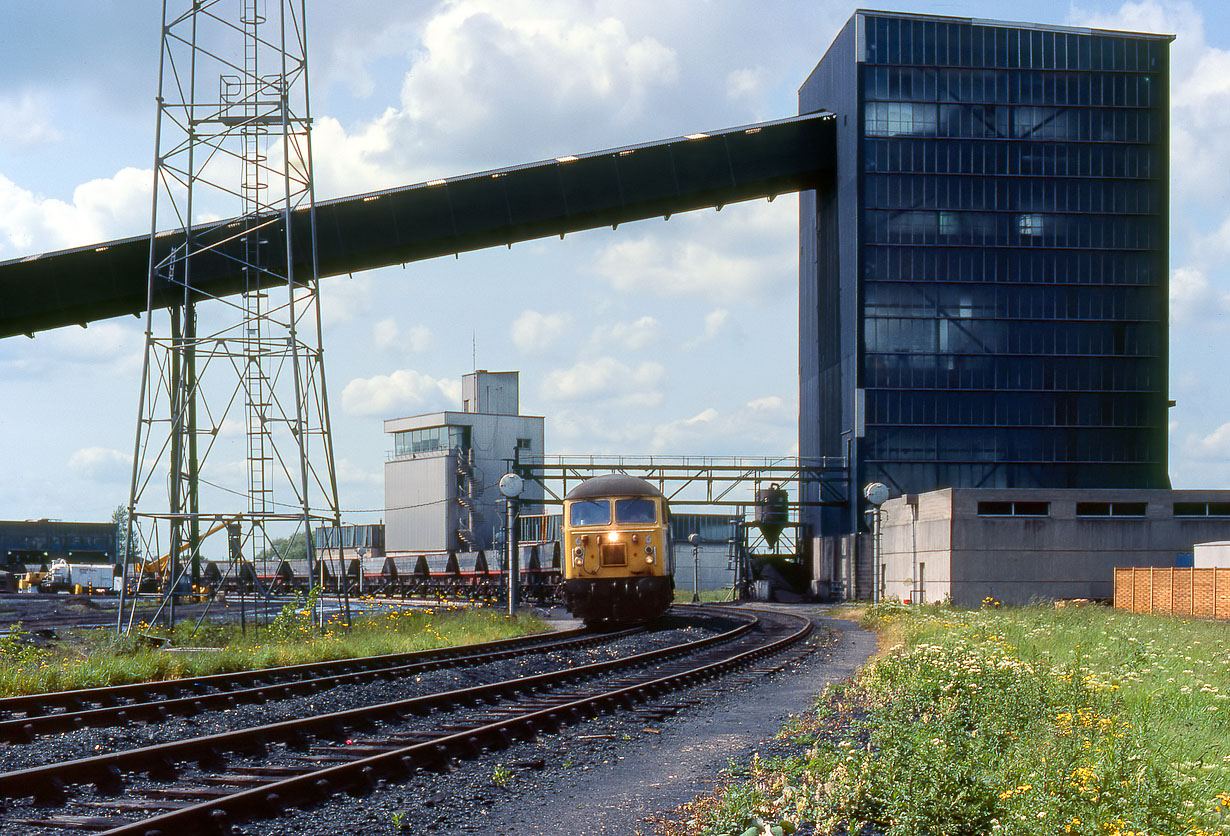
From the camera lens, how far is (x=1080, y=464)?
59.8 metres

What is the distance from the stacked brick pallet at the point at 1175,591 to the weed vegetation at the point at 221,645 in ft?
61.1

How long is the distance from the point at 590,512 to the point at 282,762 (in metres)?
18.1

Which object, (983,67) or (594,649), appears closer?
(594,649)

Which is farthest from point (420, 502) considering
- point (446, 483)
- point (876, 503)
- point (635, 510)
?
point (635, 510)

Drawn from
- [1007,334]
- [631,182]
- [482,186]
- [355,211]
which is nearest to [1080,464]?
[1007,334]

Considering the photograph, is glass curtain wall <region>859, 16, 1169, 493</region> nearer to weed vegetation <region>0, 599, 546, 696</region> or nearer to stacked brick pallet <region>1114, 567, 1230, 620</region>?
stacked brick pallet <region>1114, 567, 1230, 620</region>

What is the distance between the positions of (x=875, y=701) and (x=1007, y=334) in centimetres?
5013

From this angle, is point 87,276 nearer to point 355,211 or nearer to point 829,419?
point 355,211

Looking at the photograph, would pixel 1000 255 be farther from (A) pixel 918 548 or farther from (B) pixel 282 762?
(B) pixel 282 762

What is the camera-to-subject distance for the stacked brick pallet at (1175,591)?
1293 inches

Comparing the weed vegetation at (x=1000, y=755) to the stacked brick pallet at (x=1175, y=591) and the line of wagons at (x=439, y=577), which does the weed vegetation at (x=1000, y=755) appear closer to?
the stacked brick pallet at (x=1175, y=591)

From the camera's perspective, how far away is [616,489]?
28312 millimetres

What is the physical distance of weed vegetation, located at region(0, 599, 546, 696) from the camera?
16.1 metres

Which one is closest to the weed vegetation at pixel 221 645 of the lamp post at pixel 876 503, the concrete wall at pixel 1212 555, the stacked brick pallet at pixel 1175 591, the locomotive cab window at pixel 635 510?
the locomotive cab window at pixel 635 510
